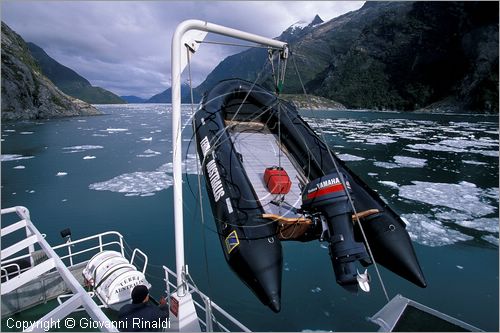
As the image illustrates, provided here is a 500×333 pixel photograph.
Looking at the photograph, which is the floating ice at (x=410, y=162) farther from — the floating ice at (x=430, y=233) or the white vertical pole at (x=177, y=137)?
the white vertical pole at (x=177, y=137)

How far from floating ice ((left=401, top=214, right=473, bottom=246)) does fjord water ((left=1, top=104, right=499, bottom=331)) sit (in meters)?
0.02

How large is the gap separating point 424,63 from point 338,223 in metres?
99.2

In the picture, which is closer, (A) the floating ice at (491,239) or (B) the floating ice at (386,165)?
(A) the floating ice at (491,239)

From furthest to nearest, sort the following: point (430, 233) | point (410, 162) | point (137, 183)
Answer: point (410, 162), point (137, 183), point (430, 233)

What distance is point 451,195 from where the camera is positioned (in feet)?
26.3

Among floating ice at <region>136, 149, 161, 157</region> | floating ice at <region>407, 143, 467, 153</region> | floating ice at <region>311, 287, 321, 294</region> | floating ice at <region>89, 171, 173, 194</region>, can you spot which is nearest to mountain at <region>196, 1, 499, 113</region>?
floating ice at <region>407, 143, 467, 153</region>

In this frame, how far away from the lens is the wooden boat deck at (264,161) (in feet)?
14.1

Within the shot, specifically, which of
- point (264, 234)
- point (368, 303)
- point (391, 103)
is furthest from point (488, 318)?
point (391, 103)

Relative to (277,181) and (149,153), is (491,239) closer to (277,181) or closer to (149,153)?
(277,181)

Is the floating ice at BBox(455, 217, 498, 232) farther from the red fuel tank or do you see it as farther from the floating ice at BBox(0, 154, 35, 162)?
Result: the floating ice at BBox(0, 154, 35, 162)

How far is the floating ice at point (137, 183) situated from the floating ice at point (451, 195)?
22.9ft

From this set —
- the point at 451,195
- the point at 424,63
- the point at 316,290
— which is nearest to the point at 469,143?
the point at 451,195

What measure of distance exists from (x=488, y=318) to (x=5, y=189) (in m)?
11.7

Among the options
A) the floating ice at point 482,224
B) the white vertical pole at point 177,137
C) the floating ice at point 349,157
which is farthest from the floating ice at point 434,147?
the white vertical pole at point 177,137
